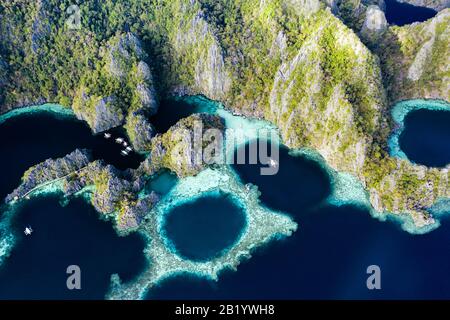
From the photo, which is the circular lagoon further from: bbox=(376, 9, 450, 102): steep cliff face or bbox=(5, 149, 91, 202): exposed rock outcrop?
bbox=(5, 149, 91, 202): exposed rock outcrop

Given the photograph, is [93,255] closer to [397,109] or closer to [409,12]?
[397,109]

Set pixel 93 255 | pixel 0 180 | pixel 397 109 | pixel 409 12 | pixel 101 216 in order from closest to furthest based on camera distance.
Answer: pixel 93 255 < pixel 101 216 < pixel 0 180 < pixel 397 109 < pixel 409 12

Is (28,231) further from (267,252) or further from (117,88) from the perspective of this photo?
(267,252)

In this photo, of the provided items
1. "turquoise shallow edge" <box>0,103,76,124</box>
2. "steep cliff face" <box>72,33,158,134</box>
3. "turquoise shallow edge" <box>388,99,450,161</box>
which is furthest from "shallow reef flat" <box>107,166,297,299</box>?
"turquoise shallow edge" <box>0,103,76,124</box>

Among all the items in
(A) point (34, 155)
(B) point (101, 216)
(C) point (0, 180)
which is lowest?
(B) point (101, 216)

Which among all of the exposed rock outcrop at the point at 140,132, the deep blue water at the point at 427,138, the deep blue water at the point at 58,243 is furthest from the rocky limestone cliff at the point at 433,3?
the deep blue water at the point at 58,243

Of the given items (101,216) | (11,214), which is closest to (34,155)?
(11,214)

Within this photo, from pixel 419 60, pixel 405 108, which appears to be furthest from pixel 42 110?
pixel 419 60
